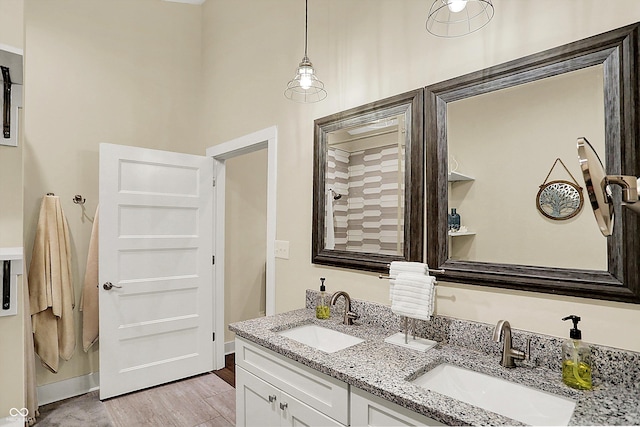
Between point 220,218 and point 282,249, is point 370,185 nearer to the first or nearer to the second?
point 282,249

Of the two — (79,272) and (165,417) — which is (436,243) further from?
(79,272)

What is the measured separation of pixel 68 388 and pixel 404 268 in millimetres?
2828

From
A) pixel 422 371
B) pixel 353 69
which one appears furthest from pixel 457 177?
pixel 353 69

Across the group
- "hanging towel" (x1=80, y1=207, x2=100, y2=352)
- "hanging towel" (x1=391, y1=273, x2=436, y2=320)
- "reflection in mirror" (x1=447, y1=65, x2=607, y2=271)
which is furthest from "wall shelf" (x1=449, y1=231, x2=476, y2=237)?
"hanging towel" (x1=80, y1=207, x2=100, y2=352)

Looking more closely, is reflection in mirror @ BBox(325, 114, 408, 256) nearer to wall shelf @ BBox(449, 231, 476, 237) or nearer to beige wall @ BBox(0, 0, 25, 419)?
wall shelf @ BBox(449, 231, 476, 237)

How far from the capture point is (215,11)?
11.0 ft

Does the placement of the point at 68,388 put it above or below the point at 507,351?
below

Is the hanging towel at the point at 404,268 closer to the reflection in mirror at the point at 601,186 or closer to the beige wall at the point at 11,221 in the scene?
the reflection in mirror at the point at 601,186

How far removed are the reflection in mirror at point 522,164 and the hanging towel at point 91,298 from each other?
8.78 ft

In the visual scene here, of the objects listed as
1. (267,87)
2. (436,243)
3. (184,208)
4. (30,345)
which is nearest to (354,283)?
(436,243)

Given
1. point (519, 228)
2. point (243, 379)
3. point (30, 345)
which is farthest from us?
point (30, 345)

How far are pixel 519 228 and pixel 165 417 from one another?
8.33ft

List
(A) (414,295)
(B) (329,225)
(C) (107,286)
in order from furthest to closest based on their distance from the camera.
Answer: (C) (107,286) < (B) (329,225) < (A) (414,295)

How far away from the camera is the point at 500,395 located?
1.25m
